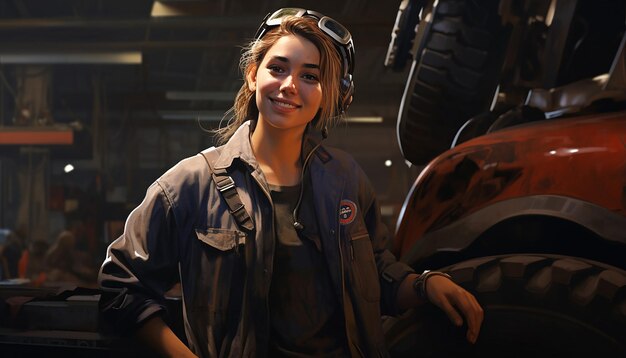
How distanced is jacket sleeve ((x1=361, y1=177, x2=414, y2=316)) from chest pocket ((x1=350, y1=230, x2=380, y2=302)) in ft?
0.07

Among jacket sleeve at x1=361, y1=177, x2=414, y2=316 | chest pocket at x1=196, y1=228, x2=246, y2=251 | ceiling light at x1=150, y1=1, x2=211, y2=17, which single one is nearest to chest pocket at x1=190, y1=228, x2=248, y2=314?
chest pocket at x1=196, y1=228, x2=246, y2=251

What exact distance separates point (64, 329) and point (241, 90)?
19.9 inches

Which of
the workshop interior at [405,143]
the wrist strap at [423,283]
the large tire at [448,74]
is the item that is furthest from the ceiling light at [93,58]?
the wrist strap at [423,283]

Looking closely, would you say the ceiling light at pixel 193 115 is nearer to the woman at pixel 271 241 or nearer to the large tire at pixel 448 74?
the woman at pixel 271 241

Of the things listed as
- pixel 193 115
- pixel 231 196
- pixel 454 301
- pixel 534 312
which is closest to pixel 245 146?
pixel 231 196

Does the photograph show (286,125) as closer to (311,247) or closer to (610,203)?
(311,247)

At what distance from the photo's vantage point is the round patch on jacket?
112 centimetres

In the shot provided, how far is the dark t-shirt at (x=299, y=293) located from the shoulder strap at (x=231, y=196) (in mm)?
48

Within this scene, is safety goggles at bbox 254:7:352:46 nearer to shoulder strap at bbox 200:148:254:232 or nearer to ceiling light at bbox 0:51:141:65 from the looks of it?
shoulder strap at bbox 200:148:254:232

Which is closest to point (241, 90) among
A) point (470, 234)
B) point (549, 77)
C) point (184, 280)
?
point (184, 280)

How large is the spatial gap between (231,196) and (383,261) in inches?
11.1

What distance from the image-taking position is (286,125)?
1100mm

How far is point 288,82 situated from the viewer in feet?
3.51

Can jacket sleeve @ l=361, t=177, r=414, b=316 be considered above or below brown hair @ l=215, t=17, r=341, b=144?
below
